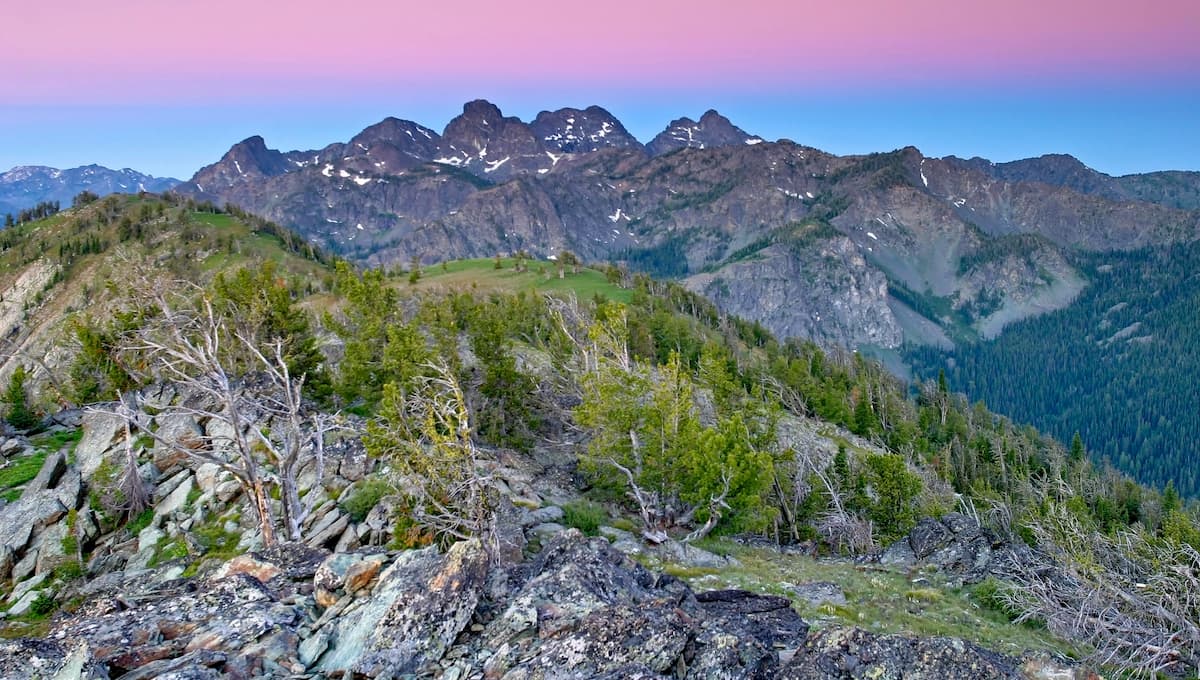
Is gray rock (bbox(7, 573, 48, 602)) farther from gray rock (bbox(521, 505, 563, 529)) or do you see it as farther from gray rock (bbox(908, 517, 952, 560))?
gray rock (bbox(908, 517, 952, 560))

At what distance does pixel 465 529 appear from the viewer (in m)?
22.4

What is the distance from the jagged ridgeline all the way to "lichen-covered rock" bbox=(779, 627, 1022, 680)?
71 millimetres

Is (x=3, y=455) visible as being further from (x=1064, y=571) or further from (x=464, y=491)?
(x=1064, y=571)

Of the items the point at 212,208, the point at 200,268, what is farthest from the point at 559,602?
the point at 212,208

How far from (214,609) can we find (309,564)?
3.60m

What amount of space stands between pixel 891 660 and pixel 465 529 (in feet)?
46.1

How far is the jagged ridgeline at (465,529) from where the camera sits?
1465 centimetres

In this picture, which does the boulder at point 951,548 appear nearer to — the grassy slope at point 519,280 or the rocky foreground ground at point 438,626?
the rocky foreground ground at point 438,626

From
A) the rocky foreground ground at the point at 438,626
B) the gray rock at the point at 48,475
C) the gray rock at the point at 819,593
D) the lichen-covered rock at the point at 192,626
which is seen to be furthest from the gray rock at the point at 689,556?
the gray rock at the point at 48,475

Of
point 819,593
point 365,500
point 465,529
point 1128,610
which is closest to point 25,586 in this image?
point 365,500

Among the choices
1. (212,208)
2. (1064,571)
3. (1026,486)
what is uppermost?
(212,208)

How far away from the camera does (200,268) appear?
→ 140 metres

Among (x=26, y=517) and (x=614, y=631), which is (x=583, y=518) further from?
(x=26, y=517)

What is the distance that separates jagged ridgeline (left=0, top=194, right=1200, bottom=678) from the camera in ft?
48.1
